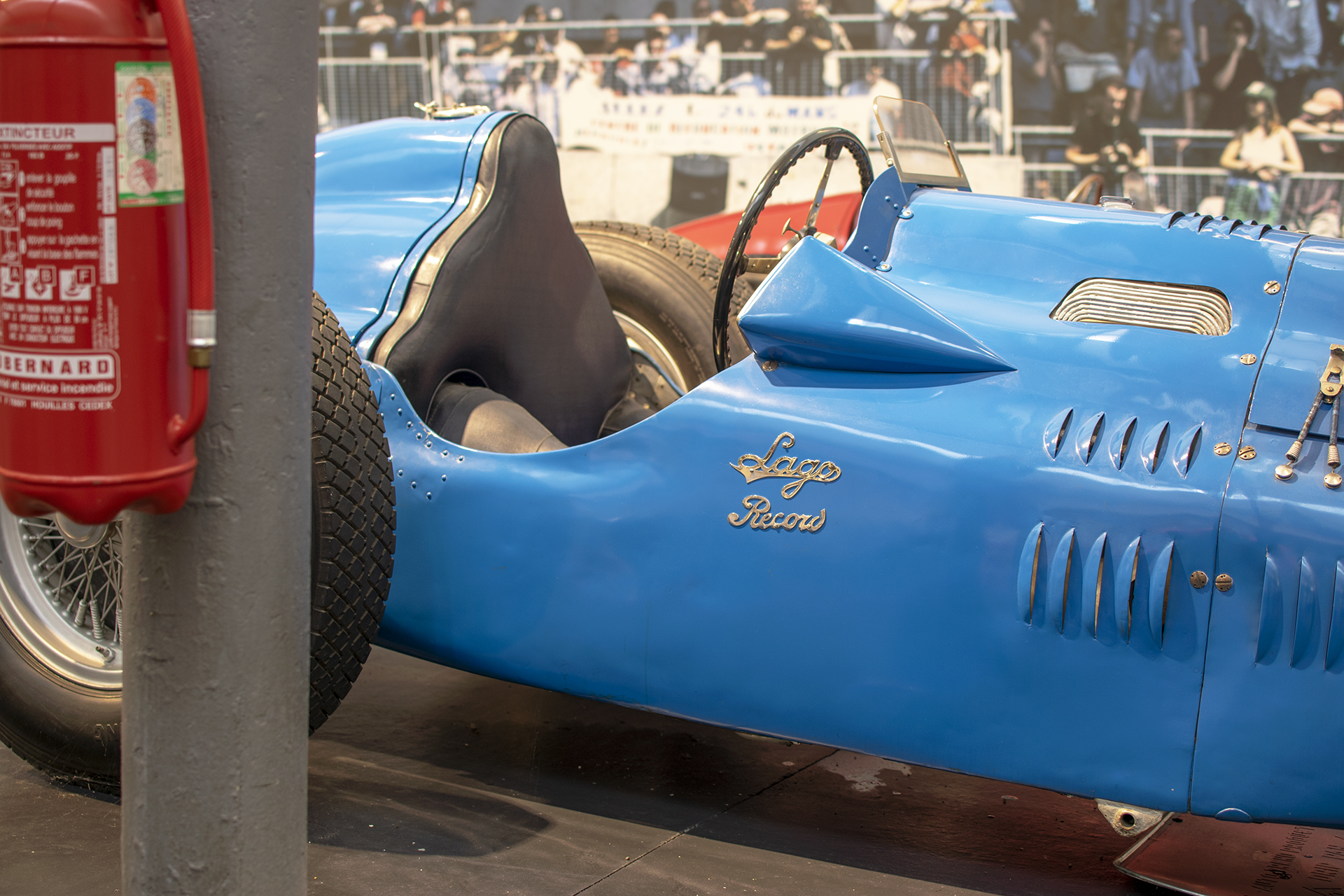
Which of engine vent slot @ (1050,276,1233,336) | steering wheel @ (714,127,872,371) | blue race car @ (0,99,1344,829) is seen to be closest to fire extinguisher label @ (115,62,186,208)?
blue race car @ (0,99,1344,829)

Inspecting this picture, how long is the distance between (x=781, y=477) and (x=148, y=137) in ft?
4.13

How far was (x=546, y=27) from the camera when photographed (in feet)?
26.2

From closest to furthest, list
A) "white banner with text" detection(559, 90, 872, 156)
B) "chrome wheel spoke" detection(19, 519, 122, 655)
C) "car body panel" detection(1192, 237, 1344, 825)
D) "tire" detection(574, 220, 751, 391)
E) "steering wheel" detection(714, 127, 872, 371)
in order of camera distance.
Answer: "car body panel" detection(1192, 237, 1344, 825) → "chrome wheel spoke" detection(19, 519, 122, 655) → "steering wheel" detection(714, 127, 872, 371) → "tire" detection(574, 220, 751, 391) → "white banner with text" detection(559, 90, 872, 156)

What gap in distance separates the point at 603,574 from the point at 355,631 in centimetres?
50

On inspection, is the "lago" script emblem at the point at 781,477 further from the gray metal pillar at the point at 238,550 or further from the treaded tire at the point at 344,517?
the gray metal pillar at the point at 238,550

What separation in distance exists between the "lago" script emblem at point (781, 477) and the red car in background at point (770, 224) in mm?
3507

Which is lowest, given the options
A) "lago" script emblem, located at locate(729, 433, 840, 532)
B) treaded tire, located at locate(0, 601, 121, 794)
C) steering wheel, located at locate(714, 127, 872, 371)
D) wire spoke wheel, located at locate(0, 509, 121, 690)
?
treaded tire, located at locate(0, 601, 121, 794)

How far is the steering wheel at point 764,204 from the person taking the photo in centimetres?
271

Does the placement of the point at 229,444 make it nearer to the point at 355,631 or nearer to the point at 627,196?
the point at 355,631

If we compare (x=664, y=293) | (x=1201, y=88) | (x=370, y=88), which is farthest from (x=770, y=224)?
(x=370, y=88)

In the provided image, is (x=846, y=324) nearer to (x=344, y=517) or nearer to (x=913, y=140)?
(x=913, y=140)

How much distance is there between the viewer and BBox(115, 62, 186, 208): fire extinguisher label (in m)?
1.33

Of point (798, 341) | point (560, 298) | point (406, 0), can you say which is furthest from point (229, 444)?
Result: point (406, 0)

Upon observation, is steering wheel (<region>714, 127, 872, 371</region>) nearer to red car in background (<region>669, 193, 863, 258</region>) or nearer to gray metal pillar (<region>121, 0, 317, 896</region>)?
gray metal pillar (<region>121, 0, 317, 896</region>)
